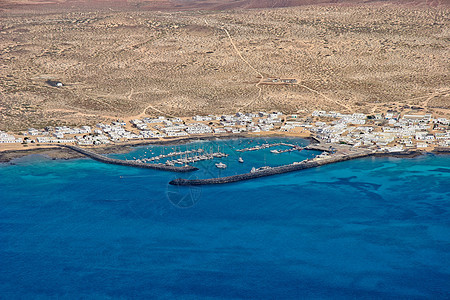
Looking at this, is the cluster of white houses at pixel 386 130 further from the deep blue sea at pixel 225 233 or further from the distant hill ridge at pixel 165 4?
the distant hill ridge at pixel 165 4

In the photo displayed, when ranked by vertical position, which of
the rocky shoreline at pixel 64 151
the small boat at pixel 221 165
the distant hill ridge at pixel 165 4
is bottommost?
the small boat at pixel 221 165

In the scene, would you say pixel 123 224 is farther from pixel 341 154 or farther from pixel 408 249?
pixel 341 154

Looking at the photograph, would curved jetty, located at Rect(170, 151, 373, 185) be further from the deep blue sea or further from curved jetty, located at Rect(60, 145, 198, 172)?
curved jetty, located at Rect(60, 145, 198, 172)

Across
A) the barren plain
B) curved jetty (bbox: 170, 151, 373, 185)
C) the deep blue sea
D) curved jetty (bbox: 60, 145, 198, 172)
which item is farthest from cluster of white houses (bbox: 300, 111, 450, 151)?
curved jetty (bbox: 60, 145, 198, 172)

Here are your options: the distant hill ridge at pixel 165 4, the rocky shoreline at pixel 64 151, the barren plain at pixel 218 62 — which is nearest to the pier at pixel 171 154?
the rocky shoreline at pixel 64 151

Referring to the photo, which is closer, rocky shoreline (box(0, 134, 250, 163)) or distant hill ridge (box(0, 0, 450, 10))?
rocky shoreline (box(0, 134, 250, 163))

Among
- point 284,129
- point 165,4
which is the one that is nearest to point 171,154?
point 284,129
